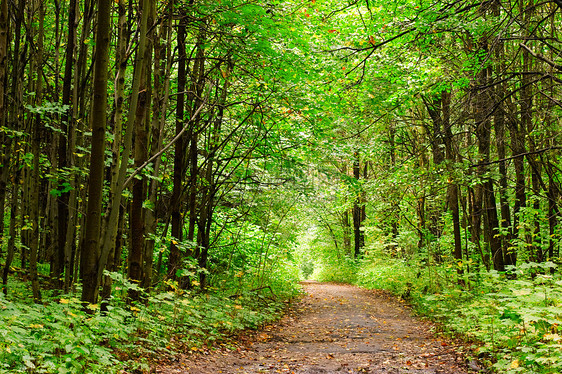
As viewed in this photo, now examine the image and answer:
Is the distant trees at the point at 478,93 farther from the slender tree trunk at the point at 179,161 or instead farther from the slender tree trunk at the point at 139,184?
the slender tree trunk at the point at 139,184

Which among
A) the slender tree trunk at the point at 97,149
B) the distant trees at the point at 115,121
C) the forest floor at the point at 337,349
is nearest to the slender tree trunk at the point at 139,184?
the distant trees at the point at 115,121

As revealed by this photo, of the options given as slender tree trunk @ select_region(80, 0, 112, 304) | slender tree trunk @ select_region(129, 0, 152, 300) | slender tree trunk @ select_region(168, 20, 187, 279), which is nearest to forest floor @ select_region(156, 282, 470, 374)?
slender tree trunk @ select_region(80, 0, 112, 304)

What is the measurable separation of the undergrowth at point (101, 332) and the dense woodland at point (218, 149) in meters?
0.04

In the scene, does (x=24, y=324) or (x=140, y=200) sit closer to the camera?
(x=24, y=324)

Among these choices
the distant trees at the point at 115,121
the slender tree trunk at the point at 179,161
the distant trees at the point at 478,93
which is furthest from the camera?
the slender tree trunk at the point at 179,161

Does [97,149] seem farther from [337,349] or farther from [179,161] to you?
[337,349]

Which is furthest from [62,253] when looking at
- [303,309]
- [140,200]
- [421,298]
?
[421,298]

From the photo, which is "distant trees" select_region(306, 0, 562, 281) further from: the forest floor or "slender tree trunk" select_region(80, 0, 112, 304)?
"slender tree trunk" select_region(80, 0, 112, 304)

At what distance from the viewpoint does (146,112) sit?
6.30 meters

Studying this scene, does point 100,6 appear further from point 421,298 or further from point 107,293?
point 421,298

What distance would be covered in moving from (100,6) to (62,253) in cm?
464

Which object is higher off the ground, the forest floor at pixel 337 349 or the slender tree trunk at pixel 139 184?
the slender tree trunk at pixel 139 184

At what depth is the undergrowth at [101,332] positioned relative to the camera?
350 centimetres

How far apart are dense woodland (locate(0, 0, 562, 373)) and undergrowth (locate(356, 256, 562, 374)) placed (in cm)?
5
